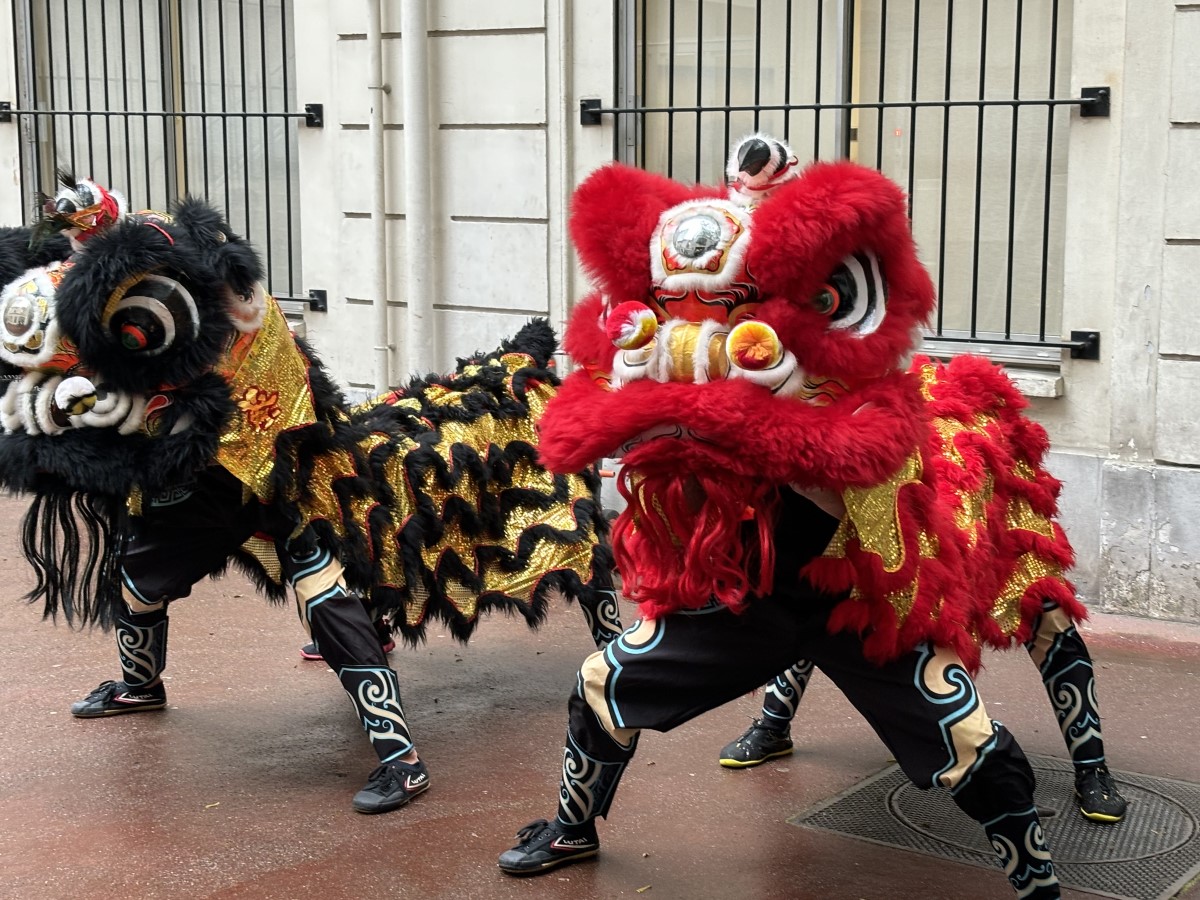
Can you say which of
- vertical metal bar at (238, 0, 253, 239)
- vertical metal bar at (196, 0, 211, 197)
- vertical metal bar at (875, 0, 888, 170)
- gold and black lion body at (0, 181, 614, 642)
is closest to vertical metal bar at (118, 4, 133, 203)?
vertical metal bar at (196, 0, 211, 197)

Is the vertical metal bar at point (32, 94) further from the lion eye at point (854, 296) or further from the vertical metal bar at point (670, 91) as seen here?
the lion eye at point (854, 296)

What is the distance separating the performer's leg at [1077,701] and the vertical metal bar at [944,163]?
110 inches

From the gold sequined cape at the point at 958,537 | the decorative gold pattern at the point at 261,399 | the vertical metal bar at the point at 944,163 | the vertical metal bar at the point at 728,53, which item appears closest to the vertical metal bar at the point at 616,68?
the vertical metal bar at the point at 728,53

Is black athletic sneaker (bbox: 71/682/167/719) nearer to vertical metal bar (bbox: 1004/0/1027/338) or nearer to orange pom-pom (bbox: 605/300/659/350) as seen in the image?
orange pom-pom (bbox: 605/300/659/350)

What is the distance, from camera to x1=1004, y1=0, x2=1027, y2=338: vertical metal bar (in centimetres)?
685

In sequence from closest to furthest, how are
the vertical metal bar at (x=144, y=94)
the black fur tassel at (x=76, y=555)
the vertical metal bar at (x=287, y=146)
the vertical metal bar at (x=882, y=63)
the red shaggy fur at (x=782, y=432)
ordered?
the red shaggy fur at (x=782, y=432), the black fur tassel at (x=76, y=555), the vertical metal bar at (x=882, y=63), the vertical metal bar at (x=287, y=146), the vertical metal bar at (x=144, y=94)

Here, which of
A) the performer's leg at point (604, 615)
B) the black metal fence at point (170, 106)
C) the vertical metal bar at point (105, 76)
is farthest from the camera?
the vertical metal bar at point (105, 76)

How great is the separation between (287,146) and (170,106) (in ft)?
3.68

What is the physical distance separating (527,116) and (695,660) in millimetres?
4962

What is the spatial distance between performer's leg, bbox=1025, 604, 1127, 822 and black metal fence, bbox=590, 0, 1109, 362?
2.54 meters

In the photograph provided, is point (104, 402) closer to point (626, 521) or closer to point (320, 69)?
point (626, 521)

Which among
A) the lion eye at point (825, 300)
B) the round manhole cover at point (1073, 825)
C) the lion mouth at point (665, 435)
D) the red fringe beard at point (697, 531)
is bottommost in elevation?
the round manhole cover at point (1073, 825)

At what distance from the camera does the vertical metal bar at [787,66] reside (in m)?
7.48

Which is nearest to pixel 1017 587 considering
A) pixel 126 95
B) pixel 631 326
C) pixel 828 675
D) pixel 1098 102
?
pixel 828 675
